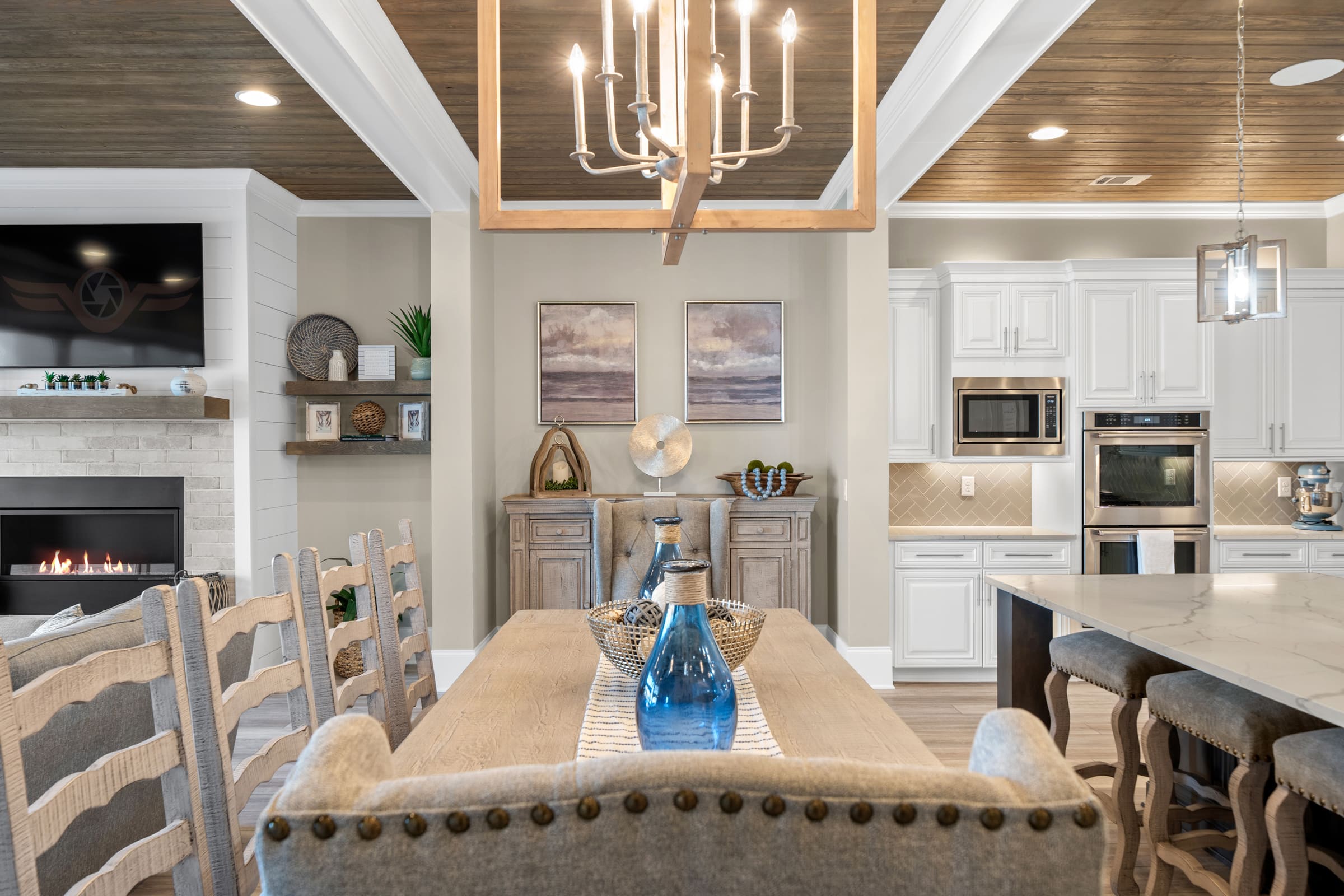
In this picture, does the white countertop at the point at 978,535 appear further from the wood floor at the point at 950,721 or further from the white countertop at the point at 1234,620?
the white countertop at the point at 1234,620

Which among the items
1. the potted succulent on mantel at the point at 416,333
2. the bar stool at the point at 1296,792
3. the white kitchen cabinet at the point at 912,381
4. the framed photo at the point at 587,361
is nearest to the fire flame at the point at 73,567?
the potted succulent on mantel at the point at 416,333

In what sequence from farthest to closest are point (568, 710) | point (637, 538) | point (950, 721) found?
1. point (637, 538)
2. point (950, 721)
3. point (568, 710)

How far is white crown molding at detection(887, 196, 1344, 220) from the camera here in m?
4.87

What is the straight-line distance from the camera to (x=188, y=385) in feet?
13.8

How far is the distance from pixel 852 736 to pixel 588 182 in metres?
3.75

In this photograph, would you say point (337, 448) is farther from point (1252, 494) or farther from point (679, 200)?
point (1252, 494)

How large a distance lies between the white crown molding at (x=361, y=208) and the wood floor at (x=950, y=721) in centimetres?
266

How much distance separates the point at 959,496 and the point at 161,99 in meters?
4.31

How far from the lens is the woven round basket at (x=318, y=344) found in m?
4.81

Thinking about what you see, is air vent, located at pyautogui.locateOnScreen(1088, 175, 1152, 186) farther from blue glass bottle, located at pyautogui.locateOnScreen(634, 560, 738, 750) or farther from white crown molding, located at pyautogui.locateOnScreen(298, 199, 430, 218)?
blue glass bottle, located at pyautogui.locateOnScreen(634, 560, 738, 750)

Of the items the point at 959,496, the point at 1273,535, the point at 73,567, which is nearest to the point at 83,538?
the point at 73,567

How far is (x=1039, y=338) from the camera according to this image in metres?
4.55

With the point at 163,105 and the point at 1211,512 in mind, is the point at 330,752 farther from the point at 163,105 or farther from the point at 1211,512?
the point at 1211,512

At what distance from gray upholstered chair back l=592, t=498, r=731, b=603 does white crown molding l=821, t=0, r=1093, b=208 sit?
175cm
